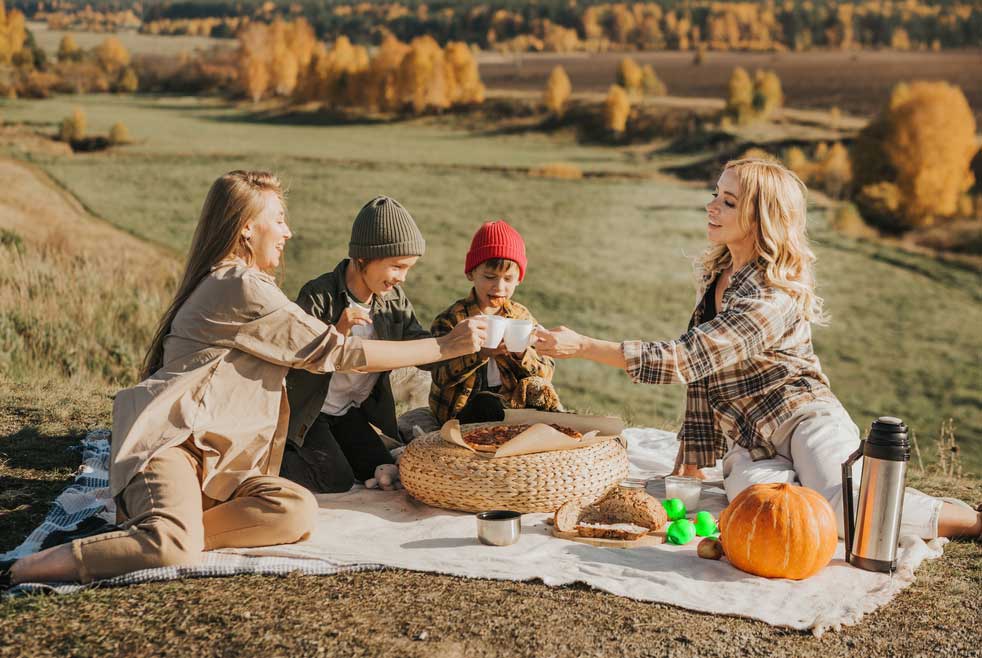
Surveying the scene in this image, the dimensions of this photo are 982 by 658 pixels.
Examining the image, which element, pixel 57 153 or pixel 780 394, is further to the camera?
pixel 57 153

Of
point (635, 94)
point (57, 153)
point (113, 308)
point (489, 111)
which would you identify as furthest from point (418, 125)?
point (113, 308)

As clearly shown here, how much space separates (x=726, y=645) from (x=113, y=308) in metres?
8.67

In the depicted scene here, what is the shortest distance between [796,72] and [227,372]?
4255 cm

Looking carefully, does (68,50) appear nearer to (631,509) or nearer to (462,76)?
(462,76)

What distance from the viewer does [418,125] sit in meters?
40.0

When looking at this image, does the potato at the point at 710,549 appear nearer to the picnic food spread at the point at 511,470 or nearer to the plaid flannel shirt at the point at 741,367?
the picnic food spread at the point at 511,470

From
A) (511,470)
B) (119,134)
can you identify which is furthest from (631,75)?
(511,470)

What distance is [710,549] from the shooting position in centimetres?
440

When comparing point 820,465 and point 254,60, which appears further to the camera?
point 254,60

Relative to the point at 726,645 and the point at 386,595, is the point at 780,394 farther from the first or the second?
the point at 386,595

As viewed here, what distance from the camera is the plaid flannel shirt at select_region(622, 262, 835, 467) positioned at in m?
4.86

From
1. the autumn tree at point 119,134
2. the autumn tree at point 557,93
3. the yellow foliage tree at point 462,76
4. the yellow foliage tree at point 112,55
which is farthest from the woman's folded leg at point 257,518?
the autumn tree at point 557,93

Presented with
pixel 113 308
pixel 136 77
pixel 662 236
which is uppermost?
pixel 136 77

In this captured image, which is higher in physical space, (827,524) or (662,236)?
(827,524)
